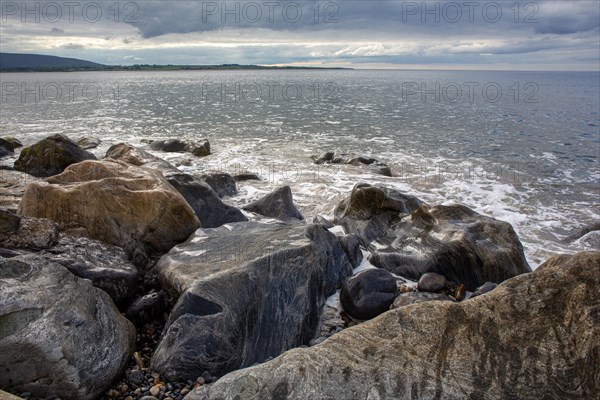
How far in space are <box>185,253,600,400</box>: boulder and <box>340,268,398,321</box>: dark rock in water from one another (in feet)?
8.88

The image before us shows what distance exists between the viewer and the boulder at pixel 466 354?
3.93 m

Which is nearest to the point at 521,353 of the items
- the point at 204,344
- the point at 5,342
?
the point at 204,344

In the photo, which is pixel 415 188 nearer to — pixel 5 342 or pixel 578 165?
pixel 578 165

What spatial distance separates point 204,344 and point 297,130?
28438 millimetres

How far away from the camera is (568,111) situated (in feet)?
151

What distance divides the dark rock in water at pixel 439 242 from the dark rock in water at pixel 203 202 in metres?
3.35

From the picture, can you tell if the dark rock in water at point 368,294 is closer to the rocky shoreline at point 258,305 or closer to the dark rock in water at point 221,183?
the rocky shoreline at point 258,305

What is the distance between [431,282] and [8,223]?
7.52 metres

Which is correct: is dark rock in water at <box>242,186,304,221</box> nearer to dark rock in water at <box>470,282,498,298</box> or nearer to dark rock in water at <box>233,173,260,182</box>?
dark rock in water at <box>470,282,498,298</box>

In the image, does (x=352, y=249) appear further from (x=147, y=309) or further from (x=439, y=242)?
(x=147, y=309)

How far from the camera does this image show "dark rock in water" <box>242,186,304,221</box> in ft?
39.3

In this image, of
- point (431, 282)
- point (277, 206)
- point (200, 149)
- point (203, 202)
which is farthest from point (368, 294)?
point (200, 149)

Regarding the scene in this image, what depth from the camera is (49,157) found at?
15008mm

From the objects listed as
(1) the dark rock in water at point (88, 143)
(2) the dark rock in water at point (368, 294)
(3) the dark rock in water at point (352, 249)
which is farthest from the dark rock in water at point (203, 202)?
(1) the dark rock in water at point (88, 143)
